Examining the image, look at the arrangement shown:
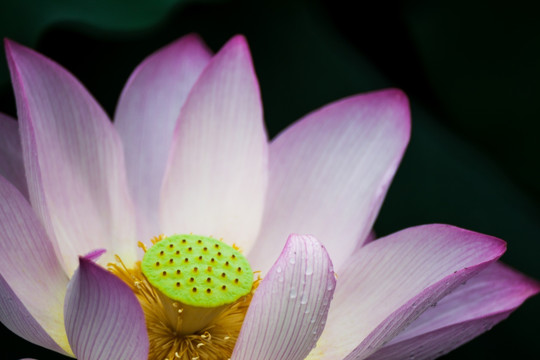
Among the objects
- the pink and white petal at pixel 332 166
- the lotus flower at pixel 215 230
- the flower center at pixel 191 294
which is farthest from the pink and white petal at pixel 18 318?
the pink and white petal at pixel 332 166

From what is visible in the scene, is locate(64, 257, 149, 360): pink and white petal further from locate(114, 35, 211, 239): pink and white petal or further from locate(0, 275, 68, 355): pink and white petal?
locate(114, 35, 211, 239): pink and white petal

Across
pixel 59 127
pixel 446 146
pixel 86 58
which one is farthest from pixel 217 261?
pixel 446 146

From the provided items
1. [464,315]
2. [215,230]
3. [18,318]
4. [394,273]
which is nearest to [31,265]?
[18,318]

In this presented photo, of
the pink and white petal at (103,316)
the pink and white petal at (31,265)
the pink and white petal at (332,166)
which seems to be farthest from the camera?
the pink and white petal at (332,166)

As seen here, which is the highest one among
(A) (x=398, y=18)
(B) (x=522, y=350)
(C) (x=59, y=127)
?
(A) (x=398, y=18)

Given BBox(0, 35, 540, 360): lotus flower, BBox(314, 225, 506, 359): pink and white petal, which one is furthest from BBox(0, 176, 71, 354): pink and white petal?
BBox(314, 225, 506, 359): pink and white petal

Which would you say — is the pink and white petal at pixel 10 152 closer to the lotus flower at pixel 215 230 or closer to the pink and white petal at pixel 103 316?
the lotus flower at pixel 215 230

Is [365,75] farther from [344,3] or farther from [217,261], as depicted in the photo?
[217,261]
